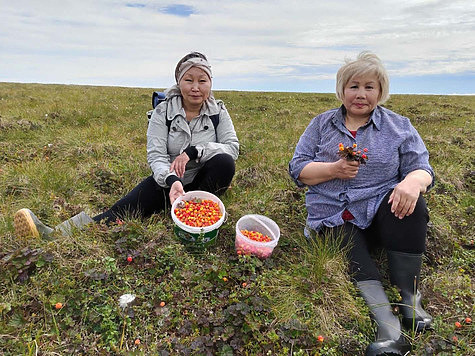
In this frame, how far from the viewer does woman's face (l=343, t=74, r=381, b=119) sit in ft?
9.42

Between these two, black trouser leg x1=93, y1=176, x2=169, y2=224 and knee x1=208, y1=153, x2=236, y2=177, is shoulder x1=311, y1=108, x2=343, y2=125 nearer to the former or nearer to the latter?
knee x1=208, y1=153, x2=236, y2=177

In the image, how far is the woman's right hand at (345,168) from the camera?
9.17 feet

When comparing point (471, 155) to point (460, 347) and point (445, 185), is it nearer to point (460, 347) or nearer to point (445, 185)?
point (445, 185)

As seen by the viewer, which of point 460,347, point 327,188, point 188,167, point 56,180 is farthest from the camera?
point 56,180

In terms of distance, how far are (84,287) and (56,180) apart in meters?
2.49

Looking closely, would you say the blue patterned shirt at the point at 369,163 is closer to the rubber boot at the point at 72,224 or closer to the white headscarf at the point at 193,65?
the white headscarf at the point at 193,65

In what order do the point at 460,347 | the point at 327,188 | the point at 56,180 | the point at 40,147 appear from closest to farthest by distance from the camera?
the point at 460,347 → the point at 327,188 → the point at 56,180 → the point at 40,147

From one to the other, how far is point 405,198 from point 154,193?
8.48 feet

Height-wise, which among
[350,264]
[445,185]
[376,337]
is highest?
[445,185]

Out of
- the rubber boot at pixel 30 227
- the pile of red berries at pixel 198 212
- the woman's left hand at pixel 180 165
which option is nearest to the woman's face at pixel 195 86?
the woman's left hand at pixel 180 165

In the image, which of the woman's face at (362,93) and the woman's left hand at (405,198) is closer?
the woman's left hand at (405,198)

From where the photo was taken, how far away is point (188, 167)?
3896 millimetres

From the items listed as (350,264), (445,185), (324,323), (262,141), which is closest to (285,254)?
(350,264)

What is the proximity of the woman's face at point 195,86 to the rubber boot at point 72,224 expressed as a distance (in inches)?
68.2
